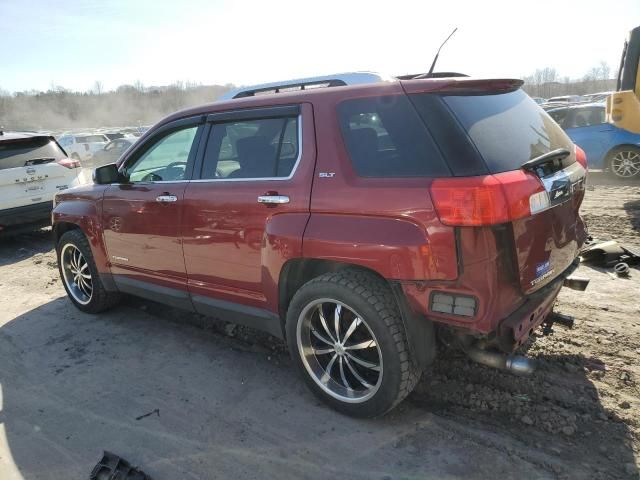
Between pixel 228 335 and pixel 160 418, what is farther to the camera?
pixel 228 335

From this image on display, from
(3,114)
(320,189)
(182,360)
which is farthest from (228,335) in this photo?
(3,114)

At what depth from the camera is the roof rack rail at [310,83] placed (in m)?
3.24

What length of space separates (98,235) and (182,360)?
5.00 feet

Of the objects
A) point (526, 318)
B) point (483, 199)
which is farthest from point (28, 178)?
point (526, 318)

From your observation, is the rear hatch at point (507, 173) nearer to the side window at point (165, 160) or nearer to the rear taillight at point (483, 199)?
the rear taillight at point (483, 199)

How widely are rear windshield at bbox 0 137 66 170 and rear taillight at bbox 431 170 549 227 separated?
24.1 feet

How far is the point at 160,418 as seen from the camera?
308cm

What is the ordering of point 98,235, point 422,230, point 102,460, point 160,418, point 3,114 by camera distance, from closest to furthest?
point 422,230, point 102,460, point 160,418, point 98,235, point 3,114

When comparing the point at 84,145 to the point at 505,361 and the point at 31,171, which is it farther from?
the point at 505,361

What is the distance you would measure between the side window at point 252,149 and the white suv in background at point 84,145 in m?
23.9

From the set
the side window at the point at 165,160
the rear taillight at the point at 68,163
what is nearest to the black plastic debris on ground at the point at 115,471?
the side window at the point at 165,160

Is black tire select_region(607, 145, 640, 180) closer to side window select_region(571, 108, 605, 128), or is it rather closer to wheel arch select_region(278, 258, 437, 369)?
side window select_region(571, 108, 605, 128)

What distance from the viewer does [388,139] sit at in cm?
265

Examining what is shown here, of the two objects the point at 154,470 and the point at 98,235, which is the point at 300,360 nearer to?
the point at 154,470
